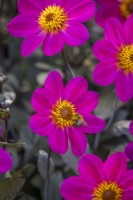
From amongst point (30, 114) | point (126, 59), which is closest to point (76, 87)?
point (126, 59)

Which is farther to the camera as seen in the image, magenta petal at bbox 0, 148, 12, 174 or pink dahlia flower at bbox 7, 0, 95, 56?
pink dahlia flower at bbox 7, 0, 95, 56

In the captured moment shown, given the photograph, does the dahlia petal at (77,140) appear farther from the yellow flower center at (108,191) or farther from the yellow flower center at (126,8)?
the yellow flower center at (126,8)

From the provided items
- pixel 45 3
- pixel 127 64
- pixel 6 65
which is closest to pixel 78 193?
pixel 127 64

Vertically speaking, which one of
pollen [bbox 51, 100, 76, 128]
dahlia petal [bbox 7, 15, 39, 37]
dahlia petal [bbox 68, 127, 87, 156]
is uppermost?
dahlia petal [bbox 7, 15, 39, 37]

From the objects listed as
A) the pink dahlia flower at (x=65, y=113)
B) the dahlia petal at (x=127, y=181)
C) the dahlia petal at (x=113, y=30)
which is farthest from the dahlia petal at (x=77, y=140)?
the dahlia petal at (x=113, y=30)

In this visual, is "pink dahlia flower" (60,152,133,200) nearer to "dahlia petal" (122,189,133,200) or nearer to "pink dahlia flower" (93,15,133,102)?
"dahlia petal" (122,189,133,200)

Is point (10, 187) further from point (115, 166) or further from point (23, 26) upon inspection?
→ point (23, 26)

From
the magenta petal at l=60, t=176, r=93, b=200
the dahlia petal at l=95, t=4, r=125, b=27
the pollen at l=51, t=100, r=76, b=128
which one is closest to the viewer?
the magenta petal at l=60, t=176, r=93, b=200

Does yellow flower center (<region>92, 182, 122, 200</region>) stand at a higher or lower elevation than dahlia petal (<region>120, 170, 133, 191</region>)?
lower

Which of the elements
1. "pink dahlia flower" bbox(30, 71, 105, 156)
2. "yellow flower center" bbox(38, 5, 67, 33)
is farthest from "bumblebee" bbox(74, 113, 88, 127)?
"yellow flower center" bbox(38, 5, 67, 33)
